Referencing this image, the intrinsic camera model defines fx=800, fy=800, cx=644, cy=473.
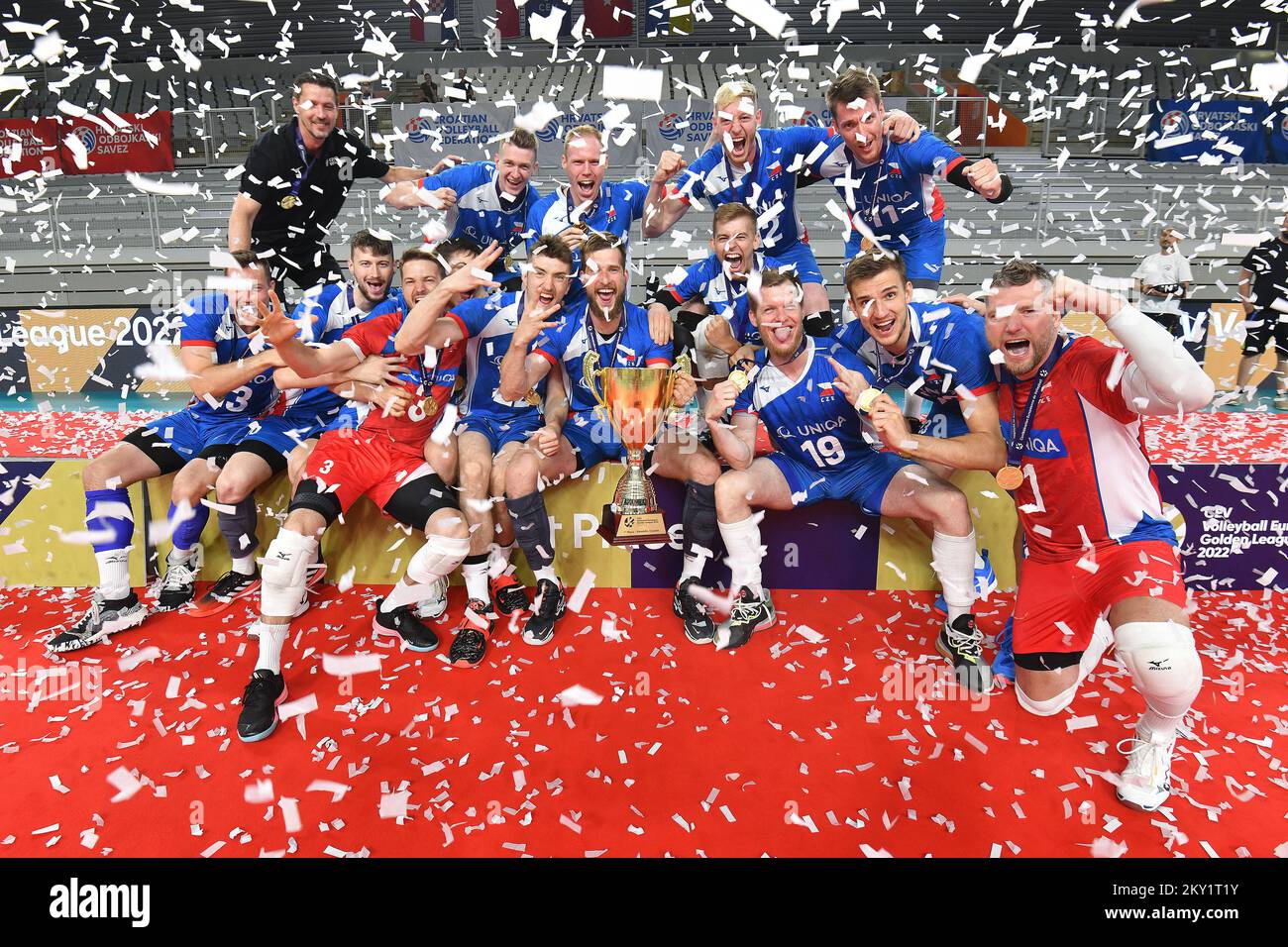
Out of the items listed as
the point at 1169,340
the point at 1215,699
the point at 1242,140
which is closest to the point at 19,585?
the point at 1169,340

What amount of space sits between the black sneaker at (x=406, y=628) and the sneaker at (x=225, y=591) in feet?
2.02

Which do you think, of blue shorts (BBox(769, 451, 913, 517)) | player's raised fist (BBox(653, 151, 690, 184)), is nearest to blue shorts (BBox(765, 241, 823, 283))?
player's raised fist (BBox(653, 151, 690, 184))

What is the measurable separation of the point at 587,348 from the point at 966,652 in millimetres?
1825

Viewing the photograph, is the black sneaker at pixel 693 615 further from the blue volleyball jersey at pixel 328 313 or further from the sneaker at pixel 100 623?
the sneaker at pixel 100 623

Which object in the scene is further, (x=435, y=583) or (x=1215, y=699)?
(x=435, y=583)

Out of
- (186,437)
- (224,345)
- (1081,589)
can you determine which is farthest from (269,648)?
(1081,589)

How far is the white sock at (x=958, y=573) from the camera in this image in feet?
9.22

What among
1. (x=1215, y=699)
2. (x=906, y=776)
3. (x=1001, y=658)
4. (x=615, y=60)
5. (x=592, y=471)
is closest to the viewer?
(x=906, y=776)

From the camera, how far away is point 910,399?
3020 mm

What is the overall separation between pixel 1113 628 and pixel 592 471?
1.94 metres

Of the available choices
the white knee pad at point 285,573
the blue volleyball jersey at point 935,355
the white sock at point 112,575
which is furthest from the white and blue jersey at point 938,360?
the white sock at point 112,575

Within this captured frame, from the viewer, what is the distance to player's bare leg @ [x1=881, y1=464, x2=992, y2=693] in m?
2.77

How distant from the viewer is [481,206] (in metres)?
4.05

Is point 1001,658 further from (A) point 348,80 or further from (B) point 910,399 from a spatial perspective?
(A) point 348,80
